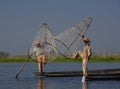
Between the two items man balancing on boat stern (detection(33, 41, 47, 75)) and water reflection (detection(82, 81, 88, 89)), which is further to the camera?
man balancing on boat stern (detection(33, 41, 47, 75))

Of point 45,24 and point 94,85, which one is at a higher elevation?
point 45,24

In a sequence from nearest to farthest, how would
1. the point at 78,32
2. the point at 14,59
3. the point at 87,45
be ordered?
1. the point at 87,45
2. the point at 78,32
3. the point at 14,59

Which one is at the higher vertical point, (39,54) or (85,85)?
(39,54)

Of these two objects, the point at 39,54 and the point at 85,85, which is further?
the point at 39,54

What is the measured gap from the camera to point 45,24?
1112 inches

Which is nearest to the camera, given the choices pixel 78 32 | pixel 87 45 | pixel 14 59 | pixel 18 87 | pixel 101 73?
pixel 18 87

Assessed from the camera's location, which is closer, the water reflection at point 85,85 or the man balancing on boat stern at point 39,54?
the water reflection at point 85,85

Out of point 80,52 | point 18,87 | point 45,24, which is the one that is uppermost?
point 45,24

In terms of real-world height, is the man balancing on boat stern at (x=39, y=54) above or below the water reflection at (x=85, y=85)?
above

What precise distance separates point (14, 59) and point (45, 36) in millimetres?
45960

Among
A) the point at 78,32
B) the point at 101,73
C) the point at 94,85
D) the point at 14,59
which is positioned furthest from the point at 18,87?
the point at 14,59

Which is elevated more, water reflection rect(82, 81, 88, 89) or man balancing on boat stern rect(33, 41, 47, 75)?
man balancing on boat stern rect(33, 41, 47, 75)

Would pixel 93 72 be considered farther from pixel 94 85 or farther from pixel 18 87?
pixel 18 87

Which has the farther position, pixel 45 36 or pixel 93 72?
pixel 45 36
